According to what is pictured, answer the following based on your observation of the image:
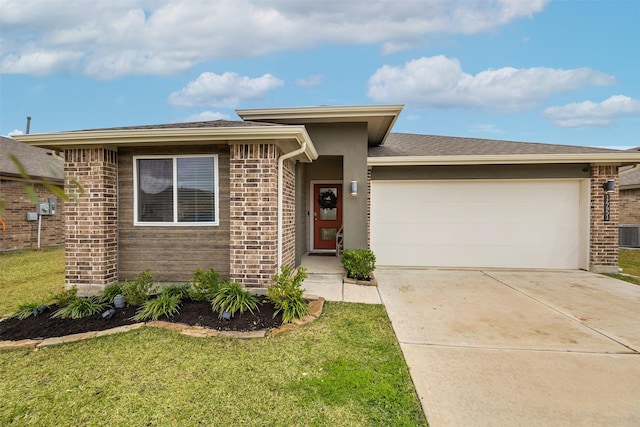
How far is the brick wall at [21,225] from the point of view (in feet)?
35.9

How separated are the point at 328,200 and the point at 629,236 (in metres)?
11.8

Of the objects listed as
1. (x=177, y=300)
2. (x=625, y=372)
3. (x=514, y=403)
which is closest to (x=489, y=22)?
(x=625, y=372)

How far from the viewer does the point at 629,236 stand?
12.2 m

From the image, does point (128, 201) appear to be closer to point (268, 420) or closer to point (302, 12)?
point (268, 420)

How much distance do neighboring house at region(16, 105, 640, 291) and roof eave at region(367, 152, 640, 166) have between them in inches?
1.3

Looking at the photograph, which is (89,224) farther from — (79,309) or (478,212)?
(478,212)

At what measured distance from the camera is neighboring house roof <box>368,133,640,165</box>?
7.34 meters

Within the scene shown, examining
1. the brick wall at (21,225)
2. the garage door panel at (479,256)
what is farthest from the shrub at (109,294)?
the brick wall at (21,225)

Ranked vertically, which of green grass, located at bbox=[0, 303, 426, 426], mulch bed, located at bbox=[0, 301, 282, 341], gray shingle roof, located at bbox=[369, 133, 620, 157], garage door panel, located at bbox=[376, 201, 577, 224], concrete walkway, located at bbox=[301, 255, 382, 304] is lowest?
green grass, located at bbox=[0, 303, 426, 426]

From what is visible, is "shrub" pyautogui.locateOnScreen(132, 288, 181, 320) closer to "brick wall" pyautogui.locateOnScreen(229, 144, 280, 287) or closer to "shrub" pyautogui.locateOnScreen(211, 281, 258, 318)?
"shrub" pyautogui.locateOnScreen(211, 281, 258, 318)

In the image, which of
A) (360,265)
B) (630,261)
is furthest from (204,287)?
(630,261)

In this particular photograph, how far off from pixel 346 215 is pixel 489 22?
736cm

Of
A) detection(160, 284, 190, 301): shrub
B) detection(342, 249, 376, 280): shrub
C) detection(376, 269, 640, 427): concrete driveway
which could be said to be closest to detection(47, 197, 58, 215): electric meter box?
detection(160, 284, 190, 301): shrub

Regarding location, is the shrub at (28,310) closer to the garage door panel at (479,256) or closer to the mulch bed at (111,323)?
the mulch bed at (111,323)
